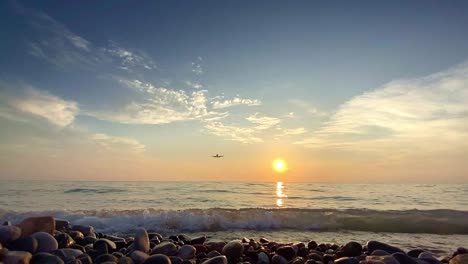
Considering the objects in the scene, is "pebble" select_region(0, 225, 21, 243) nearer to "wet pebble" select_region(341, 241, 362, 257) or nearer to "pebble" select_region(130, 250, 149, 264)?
"pebble" select_region(130, 250, 149, 264)

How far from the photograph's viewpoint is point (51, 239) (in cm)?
473

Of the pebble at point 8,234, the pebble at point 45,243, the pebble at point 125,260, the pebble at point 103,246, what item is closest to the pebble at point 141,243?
the pebble at point 103,246

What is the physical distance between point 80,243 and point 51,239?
4.21 ft

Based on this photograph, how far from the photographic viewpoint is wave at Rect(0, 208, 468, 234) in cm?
1277

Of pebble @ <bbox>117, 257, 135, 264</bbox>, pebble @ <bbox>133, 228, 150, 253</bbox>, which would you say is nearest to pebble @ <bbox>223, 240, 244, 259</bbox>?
pebble @ <bbox>133, 228, 150, 253</bbox>

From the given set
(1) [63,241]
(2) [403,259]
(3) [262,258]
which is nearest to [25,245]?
(1) [63,241]

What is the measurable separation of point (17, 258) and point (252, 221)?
10121 mm

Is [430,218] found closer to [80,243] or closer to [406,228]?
[406,228]

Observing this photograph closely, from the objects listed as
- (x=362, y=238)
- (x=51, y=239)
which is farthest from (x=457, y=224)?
(x=51, y=239)

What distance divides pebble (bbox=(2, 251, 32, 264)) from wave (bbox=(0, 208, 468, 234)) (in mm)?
8217

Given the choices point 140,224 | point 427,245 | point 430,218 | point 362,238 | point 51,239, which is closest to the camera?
point 51,239

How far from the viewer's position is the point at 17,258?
3881mm

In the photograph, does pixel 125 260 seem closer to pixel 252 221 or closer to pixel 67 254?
pixel 67 254

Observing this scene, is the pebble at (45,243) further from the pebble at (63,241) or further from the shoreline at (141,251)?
the pebble at (63,241)
